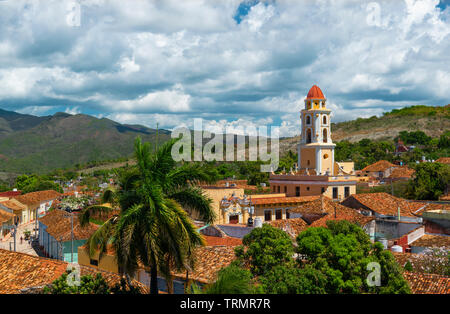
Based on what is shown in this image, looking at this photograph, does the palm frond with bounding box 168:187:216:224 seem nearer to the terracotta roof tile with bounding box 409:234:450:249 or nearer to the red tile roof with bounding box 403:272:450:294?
the red tile roof with bounding box 403:272:450:294

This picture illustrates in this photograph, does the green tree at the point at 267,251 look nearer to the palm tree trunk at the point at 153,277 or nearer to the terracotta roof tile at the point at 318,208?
the palm tree trunk at the point at 153,277

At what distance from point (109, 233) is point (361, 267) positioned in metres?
6.62

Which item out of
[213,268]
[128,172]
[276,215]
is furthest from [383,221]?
[128,172]

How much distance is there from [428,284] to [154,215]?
30.3 ft

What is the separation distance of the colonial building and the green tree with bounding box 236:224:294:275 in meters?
26.4

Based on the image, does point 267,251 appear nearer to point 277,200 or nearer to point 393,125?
point 277,200

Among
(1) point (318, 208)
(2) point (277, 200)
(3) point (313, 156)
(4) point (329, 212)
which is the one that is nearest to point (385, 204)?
(1) point (318, 208)

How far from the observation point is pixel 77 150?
630 feet

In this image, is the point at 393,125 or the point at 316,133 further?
the point at 393,125

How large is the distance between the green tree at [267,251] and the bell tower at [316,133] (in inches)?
1153

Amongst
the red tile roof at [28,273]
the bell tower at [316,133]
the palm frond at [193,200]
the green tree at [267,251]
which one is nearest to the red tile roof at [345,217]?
the green tree at [267,251]

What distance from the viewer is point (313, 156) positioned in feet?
142

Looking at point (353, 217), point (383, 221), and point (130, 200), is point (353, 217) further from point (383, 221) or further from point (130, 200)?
point (130, 200)

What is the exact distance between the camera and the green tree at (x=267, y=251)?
13.3 meters
